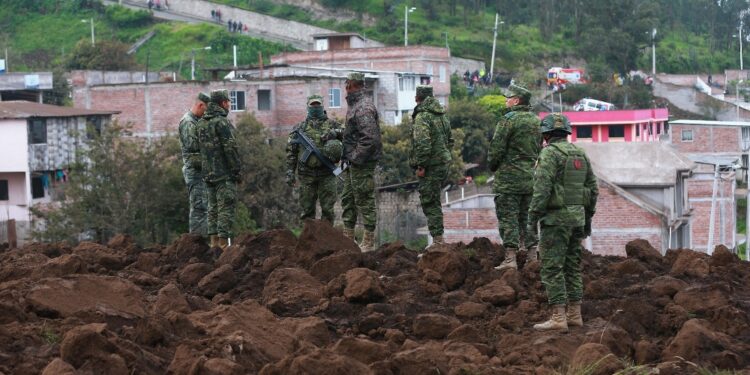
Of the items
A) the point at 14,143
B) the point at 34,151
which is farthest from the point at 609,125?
the point at 14,143

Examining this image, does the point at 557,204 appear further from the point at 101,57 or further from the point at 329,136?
the point at 101,57

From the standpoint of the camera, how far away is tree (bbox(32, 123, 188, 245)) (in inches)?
1619

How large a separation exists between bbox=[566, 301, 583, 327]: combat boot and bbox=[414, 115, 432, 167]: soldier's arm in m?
Answer: 3.40

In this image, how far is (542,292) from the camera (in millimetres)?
11836

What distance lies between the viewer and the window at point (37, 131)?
47281 millimetres

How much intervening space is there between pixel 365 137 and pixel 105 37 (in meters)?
76.9

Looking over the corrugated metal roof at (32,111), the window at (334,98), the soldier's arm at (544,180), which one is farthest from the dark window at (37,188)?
the soldier's arm at (544,180)

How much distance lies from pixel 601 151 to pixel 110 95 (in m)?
29.3

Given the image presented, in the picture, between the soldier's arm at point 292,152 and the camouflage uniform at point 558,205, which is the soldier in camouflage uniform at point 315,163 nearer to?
the soldier's arm at point 292,152

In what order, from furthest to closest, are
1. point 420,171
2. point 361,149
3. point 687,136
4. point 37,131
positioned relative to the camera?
point 687,136 < point 37,131 < point 361,149 < point 420,171

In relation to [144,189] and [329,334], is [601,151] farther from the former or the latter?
[329,334]

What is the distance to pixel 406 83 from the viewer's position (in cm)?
6756

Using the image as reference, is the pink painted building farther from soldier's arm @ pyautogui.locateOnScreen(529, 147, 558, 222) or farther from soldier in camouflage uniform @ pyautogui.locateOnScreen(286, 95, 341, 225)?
soldier's arm @ pyautogui.locateOnScreen(529, 147, 558, 222)

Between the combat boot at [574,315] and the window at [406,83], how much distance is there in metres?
56.1
